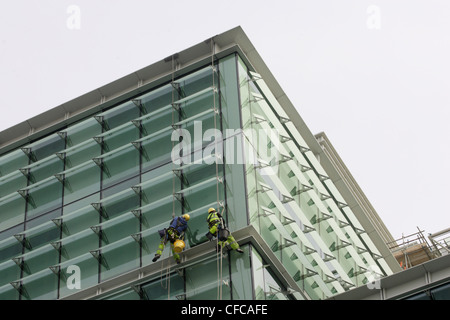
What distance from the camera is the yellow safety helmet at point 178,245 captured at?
36.5m

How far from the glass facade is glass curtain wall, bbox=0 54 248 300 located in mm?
50

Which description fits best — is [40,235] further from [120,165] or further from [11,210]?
[120,165]

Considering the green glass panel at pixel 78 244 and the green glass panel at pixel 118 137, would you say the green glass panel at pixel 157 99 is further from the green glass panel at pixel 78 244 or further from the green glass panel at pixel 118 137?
the green glass panel at pixel 78 244

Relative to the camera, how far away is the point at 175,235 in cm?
3672

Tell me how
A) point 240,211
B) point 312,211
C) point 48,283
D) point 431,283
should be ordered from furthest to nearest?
point 312,211, point 48,283, point 240,211, point 431,283

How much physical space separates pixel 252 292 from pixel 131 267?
5.51 m

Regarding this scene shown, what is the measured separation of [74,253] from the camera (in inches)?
1575

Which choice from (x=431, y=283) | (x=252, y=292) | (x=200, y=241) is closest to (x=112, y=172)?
(x=200, y=241)

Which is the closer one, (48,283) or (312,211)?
(48,283)

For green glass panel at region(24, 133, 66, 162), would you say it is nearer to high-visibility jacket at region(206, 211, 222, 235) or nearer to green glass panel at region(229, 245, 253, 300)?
high-visibility jacket at region(206, 211, 222, 235)

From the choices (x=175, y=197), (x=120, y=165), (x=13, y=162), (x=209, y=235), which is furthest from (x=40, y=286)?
(x=209, y=235)

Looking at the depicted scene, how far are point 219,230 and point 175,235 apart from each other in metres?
1.79

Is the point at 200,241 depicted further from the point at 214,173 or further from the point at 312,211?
the point at 312,211

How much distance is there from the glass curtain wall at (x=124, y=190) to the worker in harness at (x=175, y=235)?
59 centimetres
